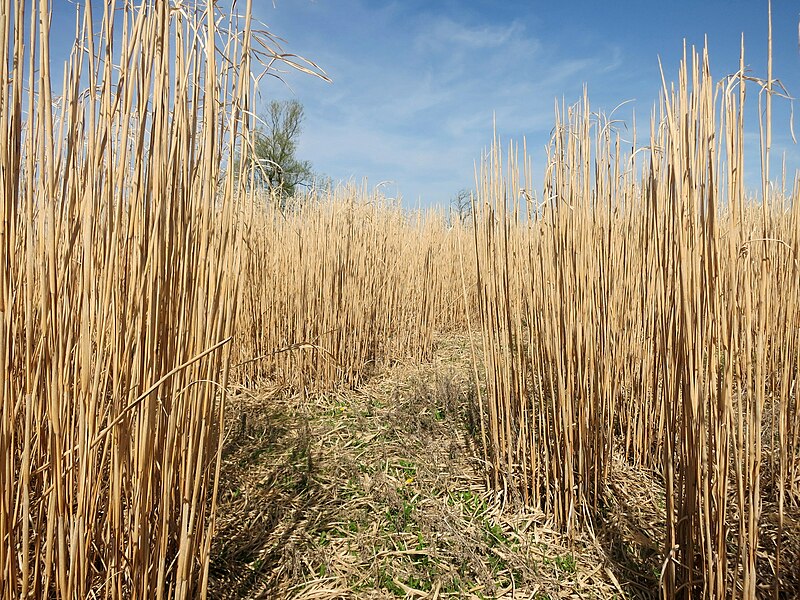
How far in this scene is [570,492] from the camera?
5.05ft

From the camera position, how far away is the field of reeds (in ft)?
2.55

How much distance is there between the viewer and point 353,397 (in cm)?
313

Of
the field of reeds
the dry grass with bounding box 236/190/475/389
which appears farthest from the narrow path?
the dry grass with bounding box 236/190/475/389

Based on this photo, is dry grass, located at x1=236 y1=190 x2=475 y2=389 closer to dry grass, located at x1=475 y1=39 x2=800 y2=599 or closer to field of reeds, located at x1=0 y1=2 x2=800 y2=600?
field of reeds, located at x1=0 y1=2 x2=800 y2=600

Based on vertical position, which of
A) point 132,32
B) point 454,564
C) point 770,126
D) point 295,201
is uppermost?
point 295,201

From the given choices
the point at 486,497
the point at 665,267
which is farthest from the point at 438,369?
the point at 665,267

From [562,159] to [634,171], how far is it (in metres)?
0.81

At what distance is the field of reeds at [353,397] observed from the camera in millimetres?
777

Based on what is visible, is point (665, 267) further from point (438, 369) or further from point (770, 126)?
point (438, 369)

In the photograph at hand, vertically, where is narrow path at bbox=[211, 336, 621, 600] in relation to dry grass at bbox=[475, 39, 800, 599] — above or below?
below

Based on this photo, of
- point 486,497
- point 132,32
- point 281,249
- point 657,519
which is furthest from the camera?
point 281,249

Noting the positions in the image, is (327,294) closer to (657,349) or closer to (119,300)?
(657,349)

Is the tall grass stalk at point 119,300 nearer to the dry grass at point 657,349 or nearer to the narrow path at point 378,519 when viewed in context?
the narrow path at point 378,519

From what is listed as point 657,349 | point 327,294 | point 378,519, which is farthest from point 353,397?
point 657,349
